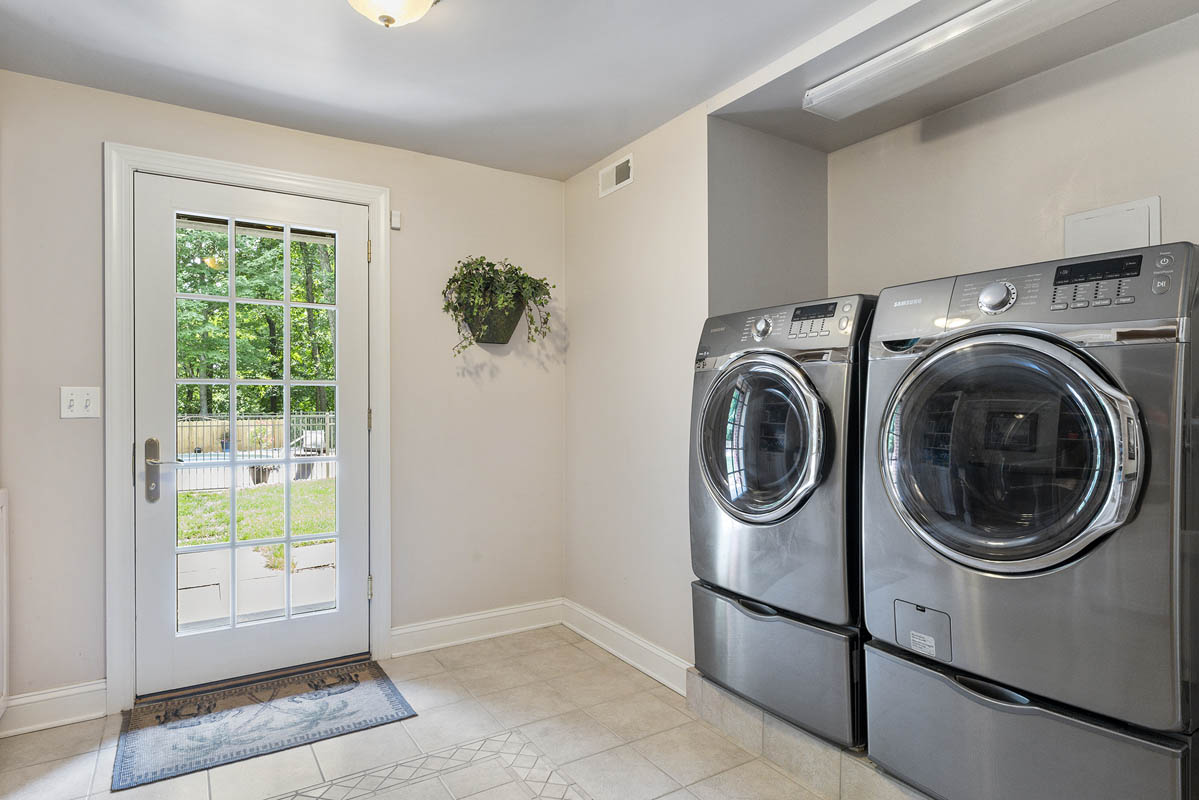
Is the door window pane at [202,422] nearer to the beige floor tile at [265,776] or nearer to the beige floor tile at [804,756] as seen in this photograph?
the beige floor tile at [265,776]

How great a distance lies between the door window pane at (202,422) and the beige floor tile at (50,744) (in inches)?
40.3

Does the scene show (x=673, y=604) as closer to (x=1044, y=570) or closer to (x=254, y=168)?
(x=1044, y=570)

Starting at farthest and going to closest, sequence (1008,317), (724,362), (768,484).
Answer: (724,362)
(768,484)
(1008,317)

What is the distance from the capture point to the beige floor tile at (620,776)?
81.7 inches

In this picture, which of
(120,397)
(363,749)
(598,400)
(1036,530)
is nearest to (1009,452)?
(1036,530)

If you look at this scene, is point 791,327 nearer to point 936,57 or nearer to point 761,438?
point 761,438

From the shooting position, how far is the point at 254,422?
2.89m

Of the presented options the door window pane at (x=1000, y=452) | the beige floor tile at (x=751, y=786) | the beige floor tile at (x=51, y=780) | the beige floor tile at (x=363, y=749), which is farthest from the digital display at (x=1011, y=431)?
the beige floor tile at (x=51, y=780)

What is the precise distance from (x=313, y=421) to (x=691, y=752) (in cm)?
207

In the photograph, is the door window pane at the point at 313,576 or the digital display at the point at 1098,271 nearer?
the digital display at the point at 1098,271

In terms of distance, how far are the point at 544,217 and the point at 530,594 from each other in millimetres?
2023

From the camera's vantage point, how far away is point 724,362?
7.77 ft

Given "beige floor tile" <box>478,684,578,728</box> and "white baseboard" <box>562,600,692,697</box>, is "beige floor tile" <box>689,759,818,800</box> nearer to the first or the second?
"white baseboard" <box>562,600,692,697</box>


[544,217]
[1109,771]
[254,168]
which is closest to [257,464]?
[254,168]
